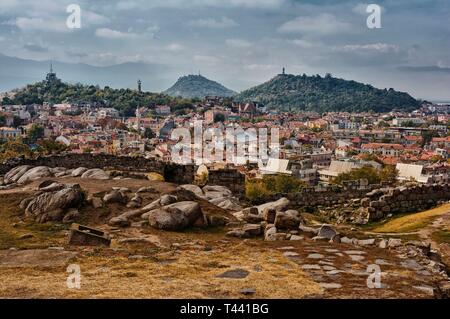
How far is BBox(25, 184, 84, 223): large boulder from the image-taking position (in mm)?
11078

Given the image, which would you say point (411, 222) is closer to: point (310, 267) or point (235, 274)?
point (310, 267)

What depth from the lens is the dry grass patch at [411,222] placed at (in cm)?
1314

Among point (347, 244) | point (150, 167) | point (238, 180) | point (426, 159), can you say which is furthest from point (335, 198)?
point (426, 159)

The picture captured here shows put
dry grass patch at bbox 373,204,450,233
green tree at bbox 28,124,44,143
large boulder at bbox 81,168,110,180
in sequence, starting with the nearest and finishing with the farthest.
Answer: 1. dry grass patch at bbox 373,204,450,233
2. large boulder at bbox 81,168,110,180
3. green tree at bbox 28,124,44,143

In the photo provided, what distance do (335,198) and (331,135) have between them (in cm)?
16581

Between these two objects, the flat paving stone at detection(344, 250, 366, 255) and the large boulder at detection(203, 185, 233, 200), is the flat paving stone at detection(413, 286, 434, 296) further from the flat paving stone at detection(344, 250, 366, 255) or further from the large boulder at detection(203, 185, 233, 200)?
the large boulder at detection(203, 185, 233, 200)

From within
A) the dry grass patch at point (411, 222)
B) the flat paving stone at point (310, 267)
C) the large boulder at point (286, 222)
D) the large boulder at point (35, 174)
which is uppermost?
the large boulder at point (35, 174)

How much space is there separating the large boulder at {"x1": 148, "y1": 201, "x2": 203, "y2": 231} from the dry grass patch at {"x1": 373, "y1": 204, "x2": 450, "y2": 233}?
536cm

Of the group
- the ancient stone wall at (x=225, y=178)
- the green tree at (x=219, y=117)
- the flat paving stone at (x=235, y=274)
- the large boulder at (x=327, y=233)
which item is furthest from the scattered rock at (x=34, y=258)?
the green tree at (x=219, y=117)

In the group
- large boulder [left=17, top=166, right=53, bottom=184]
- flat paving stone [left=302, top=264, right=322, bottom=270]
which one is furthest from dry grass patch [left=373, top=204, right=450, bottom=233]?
large boulder [left=17, top=166, right=53, bottom=184]

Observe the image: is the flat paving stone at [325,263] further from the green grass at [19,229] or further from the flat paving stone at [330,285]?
the green grass at [19,229]

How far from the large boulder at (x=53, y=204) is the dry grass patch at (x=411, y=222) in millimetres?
7666

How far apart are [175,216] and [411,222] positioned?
22.7ft

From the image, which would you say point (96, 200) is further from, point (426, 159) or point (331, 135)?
point (331, 135)
